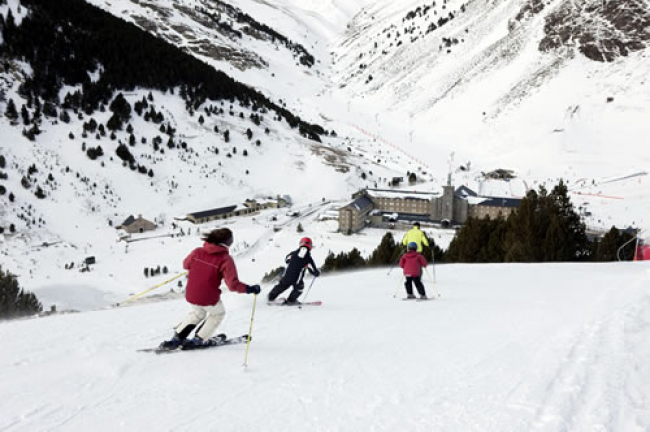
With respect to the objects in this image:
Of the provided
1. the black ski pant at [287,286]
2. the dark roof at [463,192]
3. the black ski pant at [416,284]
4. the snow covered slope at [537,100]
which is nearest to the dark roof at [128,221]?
the dark roof at [463,192]

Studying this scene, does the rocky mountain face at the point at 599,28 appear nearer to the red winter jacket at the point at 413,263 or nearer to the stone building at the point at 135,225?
the stone building at the point at 135,225

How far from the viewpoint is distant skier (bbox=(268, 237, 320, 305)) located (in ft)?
32.6

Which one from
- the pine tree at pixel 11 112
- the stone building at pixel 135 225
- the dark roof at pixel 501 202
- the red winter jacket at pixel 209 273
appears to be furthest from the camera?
the pine tree at pixel 11 112

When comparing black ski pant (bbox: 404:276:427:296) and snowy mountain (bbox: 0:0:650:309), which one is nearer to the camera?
black ski pant (bbox: 404:276:427:296)

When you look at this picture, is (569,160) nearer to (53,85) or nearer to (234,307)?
(234,307)

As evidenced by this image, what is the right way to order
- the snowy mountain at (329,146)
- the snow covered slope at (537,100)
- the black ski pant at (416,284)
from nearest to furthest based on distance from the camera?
the black ski pant at (416,284) → the snowy mountain at (329,146) → the snow covered slope at (537,100)

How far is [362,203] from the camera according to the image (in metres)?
65.1

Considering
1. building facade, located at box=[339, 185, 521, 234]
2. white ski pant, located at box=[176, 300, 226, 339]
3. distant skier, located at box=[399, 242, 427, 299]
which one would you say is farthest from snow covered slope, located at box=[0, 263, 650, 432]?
building facade, located at box=[339, 185, 521, 234]

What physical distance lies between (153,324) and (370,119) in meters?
119

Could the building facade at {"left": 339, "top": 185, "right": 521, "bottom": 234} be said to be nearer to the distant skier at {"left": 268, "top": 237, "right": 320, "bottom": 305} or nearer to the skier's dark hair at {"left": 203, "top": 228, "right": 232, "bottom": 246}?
the distant skier at {"left": 268, "top": 237, "right": 320, "bottom": 305}

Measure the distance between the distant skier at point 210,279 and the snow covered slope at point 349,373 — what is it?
55 cm

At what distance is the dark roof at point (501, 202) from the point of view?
6243 cm

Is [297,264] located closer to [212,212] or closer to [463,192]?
[212,212]

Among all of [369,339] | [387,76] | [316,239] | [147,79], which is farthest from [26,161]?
[387,76]
